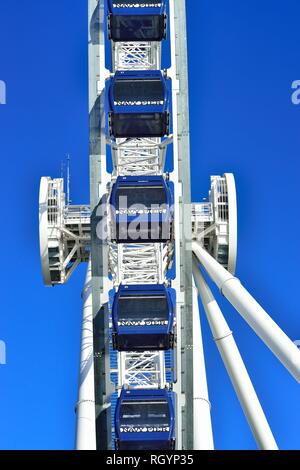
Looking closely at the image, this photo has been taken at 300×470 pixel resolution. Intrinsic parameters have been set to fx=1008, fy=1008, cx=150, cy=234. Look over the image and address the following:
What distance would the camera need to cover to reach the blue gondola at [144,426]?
25.7 metres

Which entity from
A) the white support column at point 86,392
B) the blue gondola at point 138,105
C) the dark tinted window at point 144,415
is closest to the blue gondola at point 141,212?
the blue gondola at point 138,105

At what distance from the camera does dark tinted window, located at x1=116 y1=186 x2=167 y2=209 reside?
26547 millimetres

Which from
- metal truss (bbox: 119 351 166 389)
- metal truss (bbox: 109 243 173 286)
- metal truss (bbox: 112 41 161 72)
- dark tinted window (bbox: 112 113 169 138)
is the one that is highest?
metal truss (bbox: 112 41 161 72)

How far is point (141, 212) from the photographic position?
1046 inches

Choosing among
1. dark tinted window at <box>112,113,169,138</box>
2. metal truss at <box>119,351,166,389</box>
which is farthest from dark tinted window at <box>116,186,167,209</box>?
metal truss at <box>119,351,166,389</box>

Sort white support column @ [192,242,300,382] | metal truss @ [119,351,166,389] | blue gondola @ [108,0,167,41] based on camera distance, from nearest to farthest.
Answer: white support column @ [192,242,300,382] → blue gondola @ [108,0,167,41] → metal truss @ [119,351,166,389]

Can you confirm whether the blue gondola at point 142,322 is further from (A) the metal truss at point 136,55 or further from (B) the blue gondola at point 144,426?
(A) the metal truss at point 136,55

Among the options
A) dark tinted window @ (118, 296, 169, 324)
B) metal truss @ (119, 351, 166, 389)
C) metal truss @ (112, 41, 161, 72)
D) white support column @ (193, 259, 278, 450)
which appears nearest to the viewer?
white support column @ (193, 259, 278, 450)

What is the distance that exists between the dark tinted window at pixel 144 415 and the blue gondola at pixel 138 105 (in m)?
7.37

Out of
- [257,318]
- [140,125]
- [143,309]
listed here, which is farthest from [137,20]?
[257,318]

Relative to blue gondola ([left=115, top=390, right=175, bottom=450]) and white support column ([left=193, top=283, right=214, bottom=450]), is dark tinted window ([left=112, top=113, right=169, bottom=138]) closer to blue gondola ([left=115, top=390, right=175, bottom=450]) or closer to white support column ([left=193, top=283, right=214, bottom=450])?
white support column ([left=193, top=283, right=214, bottom=450])

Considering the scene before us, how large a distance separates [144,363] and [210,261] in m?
4.50

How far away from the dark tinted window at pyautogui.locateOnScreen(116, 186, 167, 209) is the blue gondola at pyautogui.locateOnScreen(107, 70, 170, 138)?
5.88ft
